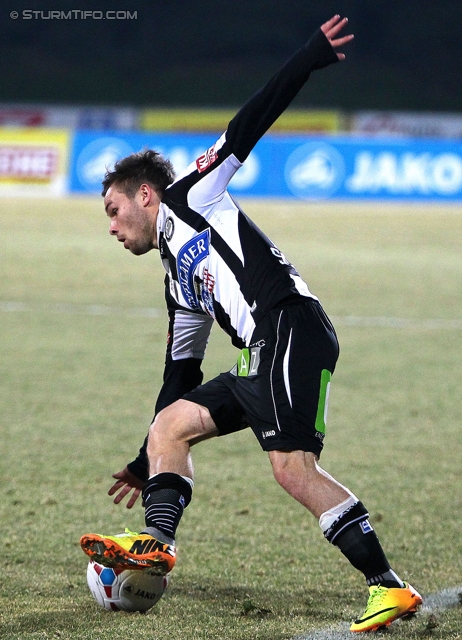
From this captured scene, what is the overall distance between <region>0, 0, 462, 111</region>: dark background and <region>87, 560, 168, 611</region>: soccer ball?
50.7 m

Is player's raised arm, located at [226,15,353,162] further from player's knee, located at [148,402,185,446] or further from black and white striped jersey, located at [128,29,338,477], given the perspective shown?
player's knee, located at [148,402,185,446]

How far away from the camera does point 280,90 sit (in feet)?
12.8

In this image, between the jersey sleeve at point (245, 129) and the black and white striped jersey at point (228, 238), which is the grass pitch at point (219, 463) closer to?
the black and white striped jersey at point (228, 238)

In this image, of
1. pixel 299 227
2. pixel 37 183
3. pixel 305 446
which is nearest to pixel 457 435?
pixel 305 446

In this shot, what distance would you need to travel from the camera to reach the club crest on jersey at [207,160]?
4.10 meters

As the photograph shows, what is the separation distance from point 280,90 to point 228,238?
1.99ft

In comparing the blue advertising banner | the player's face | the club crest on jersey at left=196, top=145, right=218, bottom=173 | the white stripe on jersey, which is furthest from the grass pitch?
the blue advertising banner

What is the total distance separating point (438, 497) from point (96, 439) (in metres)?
2.54

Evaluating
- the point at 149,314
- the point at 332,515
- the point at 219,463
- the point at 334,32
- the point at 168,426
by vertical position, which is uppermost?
the point at 334,32

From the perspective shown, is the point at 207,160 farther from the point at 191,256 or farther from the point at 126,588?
the point at 126,588

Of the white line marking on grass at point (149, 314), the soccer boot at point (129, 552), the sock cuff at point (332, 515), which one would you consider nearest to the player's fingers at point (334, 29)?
the sock cuff at point (332, 515)

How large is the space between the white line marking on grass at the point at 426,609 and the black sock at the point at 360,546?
0.22 m

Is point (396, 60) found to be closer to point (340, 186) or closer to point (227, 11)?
point (227, 11)

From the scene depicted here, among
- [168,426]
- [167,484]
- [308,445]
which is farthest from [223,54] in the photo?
[308,445]
